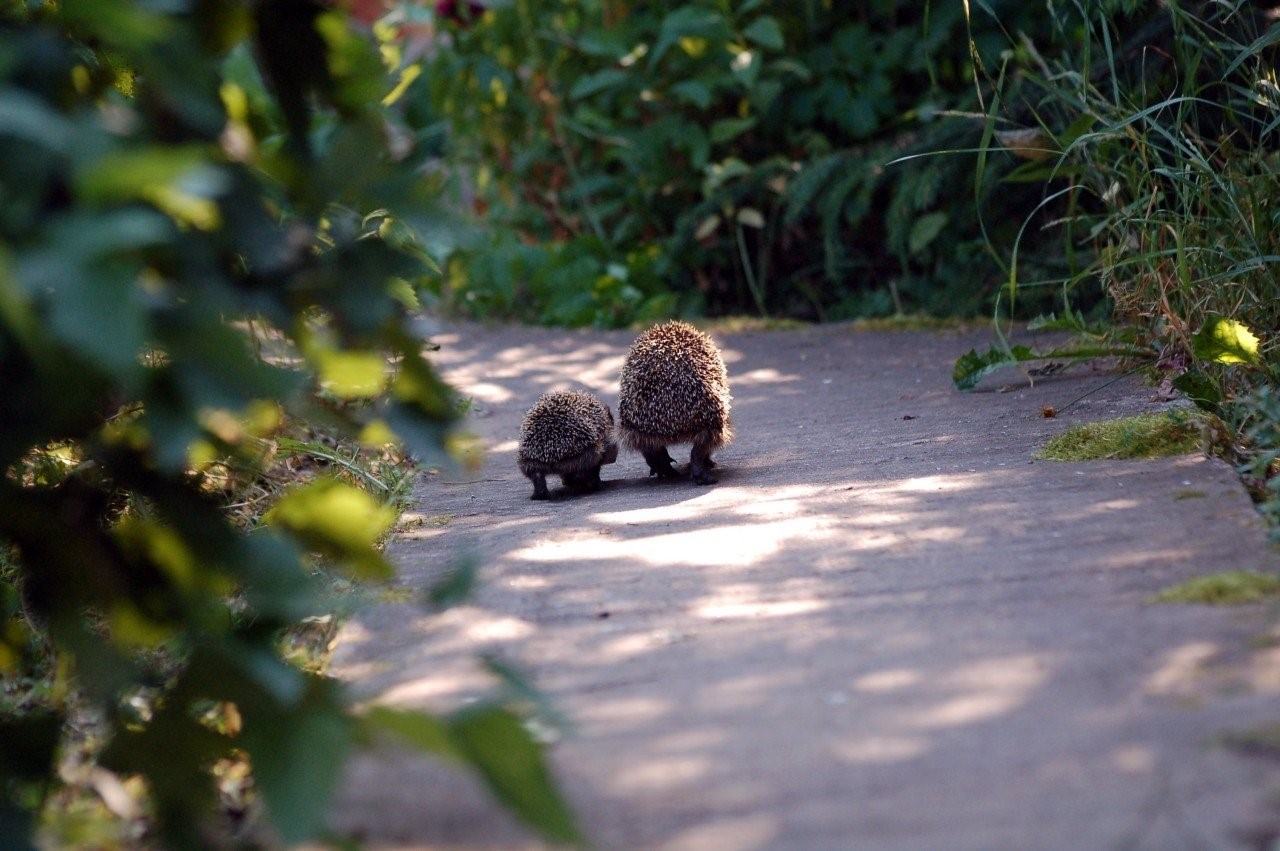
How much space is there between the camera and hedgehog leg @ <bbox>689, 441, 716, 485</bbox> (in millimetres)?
5344

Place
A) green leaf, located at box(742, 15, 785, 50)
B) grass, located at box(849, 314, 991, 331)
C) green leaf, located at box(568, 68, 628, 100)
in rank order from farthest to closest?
green leaf, located at box(568, 68, 628, 100)
green leaf, located at box(742, 15, 785, 50)
grass, located at box(849, 314, 991, 331)

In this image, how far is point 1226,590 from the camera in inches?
119

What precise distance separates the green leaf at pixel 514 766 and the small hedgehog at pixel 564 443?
3.17 m

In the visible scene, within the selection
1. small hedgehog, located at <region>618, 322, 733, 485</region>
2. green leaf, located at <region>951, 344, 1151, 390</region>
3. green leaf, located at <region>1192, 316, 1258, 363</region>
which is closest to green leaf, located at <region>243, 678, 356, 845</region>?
small hedgehog, located at <region>618, 322, 733, 485</region>

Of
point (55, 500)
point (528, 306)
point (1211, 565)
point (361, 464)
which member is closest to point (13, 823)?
point (55, 500)

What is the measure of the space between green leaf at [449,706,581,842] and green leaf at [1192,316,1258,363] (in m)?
3.47

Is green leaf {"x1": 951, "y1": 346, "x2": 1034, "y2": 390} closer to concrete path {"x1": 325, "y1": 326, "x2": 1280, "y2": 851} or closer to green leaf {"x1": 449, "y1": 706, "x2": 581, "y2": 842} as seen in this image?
concrete path {"x1": 325, "y1": 326, "x2": 1280, "y2": 851}

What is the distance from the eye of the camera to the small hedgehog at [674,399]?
5402 mm

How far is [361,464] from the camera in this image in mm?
5699

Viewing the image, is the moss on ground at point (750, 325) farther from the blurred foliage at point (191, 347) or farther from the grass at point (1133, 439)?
the blurred foliage at point (191, 347)

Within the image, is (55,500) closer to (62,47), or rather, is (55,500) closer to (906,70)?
(62,47)

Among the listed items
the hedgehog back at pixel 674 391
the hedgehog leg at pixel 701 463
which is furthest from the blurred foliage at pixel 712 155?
the hedgehog leg at pixel 701 463

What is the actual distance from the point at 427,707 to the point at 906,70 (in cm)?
849

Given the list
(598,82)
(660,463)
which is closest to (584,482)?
(660,463)
